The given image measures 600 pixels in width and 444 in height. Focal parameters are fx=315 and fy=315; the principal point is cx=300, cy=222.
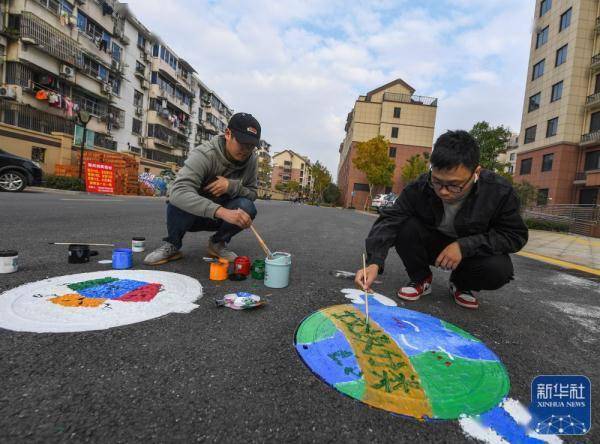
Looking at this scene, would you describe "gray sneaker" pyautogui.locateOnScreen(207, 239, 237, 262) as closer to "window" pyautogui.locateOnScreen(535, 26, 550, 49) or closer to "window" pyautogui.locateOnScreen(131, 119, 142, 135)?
"window" pyautogui.locateOnScreen(535, 26, 550, 49)

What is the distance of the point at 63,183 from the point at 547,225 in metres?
22.8

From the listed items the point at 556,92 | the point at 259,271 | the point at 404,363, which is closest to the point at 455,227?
the point at 404,363

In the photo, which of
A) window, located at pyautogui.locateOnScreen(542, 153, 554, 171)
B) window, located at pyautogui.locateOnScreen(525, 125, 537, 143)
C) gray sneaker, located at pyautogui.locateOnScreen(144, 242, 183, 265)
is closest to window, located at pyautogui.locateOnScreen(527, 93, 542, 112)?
window, located at pyautogui.locateOnScreen(525, 125, 537, 143)

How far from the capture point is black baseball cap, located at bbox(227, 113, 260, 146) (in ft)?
8.32

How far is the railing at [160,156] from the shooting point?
32.9 m

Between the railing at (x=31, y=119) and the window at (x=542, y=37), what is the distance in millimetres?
35594

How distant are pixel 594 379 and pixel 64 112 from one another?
2770 cm

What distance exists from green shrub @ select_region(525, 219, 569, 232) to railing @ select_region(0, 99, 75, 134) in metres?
28.4

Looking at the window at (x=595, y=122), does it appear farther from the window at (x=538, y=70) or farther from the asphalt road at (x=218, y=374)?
the asphalt road at (x=218, y=374)

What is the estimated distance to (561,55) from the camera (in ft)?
72.8

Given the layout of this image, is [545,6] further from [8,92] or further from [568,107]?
[8,92]

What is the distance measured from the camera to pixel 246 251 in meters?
3.74

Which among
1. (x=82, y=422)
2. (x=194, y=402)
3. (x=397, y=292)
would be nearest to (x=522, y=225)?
(x=397, y=292)

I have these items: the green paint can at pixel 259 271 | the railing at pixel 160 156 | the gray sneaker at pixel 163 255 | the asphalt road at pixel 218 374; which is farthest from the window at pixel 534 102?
the railing at pixel 160 156
